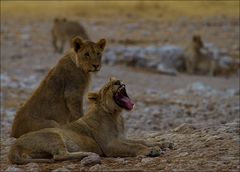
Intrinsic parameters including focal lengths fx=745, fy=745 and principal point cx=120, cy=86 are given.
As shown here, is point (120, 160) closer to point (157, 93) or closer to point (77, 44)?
point (77, 44)

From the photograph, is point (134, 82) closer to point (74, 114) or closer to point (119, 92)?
point (74, 114)

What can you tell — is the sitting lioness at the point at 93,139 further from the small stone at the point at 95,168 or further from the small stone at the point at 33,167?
the small stone at the point at 95,168

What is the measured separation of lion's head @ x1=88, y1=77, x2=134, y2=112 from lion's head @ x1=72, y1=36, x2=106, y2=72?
3.93ft

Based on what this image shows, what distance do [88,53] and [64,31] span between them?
11932mm

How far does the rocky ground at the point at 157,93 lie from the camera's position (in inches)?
283

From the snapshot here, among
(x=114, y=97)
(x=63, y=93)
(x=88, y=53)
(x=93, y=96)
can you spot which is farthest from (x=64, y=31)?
(x=114, y=97)

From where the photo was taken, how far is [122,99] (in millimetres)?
7645

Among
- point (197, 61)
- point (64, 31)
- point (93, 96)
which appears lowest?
point (197, 61)

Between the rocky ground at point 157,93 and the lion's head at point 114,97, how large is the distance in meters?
0.58

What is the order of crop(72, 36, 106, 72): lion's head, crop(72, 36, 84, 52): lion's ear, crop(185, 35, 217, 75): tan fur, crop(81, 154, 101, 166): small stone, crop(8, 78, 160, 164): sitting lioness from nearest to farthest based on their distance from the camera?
crop(81, 154, 101, 166): small stone < crop(8, 78, 160, 164): sitting lioness < crop(72, 36, 106, 72): lion's head < crop(72, 36, 84, 52): lion's ear < crop(185, 35, 217, 75): tan fur

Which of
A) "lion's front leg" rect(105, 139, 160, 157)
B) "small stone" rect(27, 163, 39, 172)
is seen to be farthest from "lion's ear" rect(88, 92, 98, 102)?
"small stone" rect(27, 163, 39, 172)

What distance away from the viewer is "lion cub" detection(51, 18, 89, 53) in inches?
802

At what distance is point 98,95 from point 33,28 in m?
19.0

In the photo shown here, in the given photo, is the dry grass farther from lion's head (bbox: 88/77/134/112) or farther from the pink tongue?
the pink tongue
